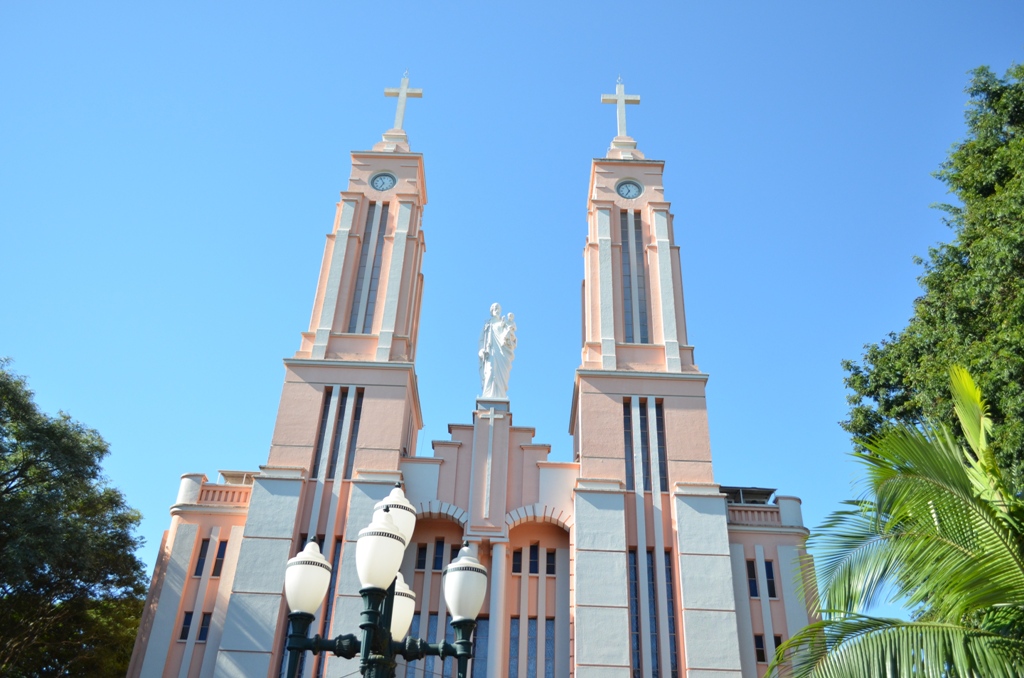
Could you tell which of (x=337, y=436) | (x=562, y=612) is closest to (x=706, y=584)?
(x=562, y=612)

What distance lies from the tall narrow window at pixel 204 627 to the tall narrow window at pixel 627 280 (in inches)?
441

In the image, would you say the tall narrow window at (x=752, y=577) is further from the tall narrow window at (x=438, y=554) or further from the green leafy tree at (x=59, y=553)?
the green leafy tree at (x=59, y=553)

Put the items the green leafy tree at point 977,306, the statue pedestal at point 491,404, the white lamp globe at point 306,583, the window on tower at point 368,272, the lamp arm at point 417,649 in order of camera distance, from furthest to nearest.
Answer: the window on tower at point 368,272, the statue pedestal at point 491,404, the green leafy tree at point 977,306, the lamp arm at point 417,649, the white lamp globe at point 306,583

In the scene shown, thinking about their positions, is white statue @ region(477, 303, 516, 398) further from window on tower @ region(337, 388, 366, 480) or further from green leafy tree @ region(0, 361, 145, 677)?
green leafy tree @ region(0, 361, 145, 677)

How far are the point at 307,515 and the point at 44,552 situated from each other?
529 centimetres

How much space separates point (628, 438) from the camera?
67.7 feet

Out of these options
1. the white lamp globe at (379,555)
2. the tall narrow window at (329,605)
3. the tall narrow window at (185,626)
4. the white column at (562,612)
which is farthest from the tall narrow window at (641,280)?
the white lamp globe at (379,555)

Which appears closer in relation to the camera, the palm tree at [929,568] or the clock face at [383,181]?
the palm tree at [929,568]

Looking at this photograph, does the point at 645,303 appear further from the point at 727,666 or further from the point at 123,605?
the point at 123,605

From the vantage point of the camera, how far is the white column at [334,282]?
858 inches

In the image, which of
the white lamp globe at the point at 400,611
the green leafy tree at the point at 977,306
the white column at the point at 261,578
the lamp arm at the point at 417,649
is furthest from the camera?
the white column at the point at 261,578

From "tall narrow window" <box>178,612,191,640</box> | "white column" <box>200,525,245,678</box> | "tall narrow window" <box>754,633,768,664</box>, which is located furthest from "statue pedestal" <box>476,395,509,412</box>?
"tall narrow window" <box>178,612,191,640</box>

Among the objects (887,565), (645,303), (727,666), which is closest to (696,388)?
(645,303)

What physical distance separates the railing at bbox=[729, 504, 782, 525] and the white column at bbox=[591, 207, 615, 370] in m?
4.25
